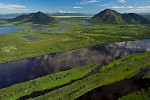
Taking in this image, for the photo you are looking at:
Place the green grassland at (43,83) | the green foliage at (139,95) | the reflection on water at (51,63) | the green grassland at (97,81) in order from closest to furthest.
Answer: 1. the green foliage at (139,95)
2. the green grassland at (97,81)
3. the green grassland at (43,83)
4. the reflection on water at (51,63)

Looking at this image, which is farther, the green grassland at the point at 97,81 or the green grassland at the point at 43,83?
the green grassland at the point at 43,83

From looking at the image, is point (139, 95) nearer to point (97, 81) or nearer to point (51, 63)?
point (97, 81)

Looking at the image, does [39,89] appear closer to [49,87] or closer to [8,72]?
[49,87]

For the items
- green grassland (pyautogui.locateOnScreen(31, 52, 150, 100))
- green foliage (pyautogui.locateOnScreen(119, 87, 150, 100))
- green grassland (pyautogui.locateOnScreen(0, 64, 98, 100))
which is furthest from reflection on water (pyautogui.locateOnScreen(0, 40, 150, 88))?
green foliage (pyautogui.locateOnScreen(119, 87, 150, 100))

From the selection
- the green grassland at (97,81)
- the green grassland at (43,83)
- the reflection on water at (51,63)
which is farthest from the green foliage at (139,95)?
the reflection on water at (51,63)

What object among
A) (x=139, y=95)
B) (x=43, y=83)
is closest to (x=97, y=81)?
(x=139, y=95)

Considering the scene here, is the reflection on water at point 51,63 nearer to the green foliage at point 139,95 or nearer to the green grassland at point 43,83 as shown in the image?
the green grassland at point 43,83

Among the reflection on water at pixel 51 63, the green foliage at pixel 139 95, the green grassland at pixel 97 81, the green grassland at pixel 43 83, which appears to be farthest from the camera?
the reflection on water at pixel 51 63

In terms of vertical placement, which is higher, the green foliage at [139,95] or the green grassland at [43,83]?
the green foliage at [139,95]
